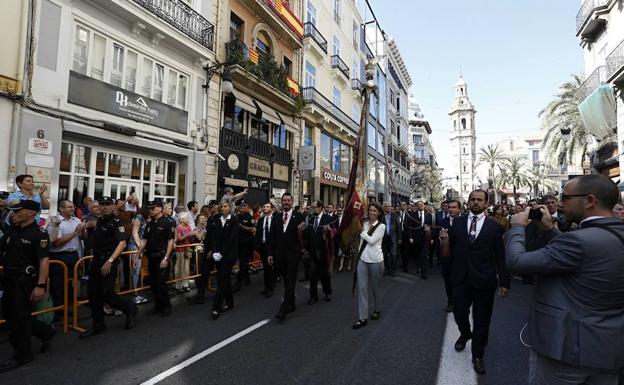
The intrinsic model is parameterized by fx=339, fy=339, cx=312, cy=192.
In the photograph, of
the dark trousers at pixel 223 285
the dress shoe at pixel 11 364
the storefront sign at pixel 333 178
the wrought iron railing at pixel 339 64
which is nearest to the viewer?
the dress shoe at pixel 11 364

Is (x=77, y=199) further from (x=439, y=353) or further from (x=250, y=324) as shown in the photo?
(x=439, y=353)

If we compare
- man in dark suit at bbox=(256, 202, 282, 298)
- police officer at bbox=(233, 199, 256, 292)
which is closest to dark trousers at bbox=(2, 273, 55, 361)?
man in dark suit at bbox=(256, 202, 282, 298)

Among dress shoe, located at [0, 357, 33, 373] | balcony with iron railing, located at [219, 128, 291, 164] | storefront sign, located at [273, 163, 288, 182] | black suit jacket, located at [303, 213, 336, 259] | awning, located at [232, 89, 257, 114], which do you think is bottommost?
dress shoe, located at [0, 357, 33, 373]

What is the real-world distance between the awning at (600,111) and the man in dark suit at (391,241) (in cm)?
1255

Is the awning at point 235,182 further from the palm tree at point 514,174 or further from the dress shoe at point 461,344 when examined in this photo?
the palm tree at point 514,174

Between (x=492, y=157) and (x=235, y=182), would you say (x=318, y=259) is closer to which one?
(x=235, y=182)

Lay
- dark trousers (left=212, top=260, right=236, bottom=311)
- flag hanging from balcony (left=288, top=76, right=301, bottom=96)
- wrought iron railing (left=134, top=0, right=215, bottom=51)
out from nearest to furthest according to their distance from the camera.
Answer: dark trousers (left=212, top=260, right=236, bottom=311) < wrought iron railing (left=134, top=0, right=215, bottom=51) < flag hanging from balcony (left=288, top=76, right=301, bottom=96)

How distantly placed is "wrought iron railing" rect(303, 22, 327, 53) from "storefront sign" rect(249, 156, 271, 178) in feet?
28.9

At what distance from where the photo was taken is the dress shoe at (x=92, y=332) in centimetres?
461

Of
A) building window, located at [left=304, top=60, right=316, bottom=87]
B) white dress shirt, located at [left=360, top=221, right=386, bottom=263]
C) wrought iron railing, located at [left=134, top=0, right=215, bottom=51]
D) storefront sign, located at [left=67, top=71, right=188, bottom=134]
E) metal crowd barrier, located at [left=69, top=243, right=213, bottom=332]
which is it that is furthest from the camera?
building window, located at [left=304, top=60, right=316, bottom=87]

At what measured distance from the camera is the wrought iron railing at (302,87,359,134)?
19.9 meters


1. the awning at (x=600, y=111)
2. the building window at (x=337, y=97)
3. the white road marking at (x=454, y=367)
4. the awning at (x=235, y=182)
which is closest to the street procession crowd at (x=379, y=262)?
the white road marking at (x=454, y=367)

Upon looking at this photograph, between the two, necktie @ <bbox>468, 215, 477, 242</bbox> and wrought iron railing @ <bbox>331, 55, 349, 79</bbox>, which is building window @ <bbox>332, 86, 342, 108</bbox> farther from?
necktie @ <bbox>468, 215, 477, 242</bbox>

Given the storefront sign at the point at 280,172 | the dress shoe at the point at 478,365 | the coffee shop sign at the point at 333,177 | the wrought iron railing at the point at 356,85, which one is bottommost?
the dress shoe at the point at 478,365
